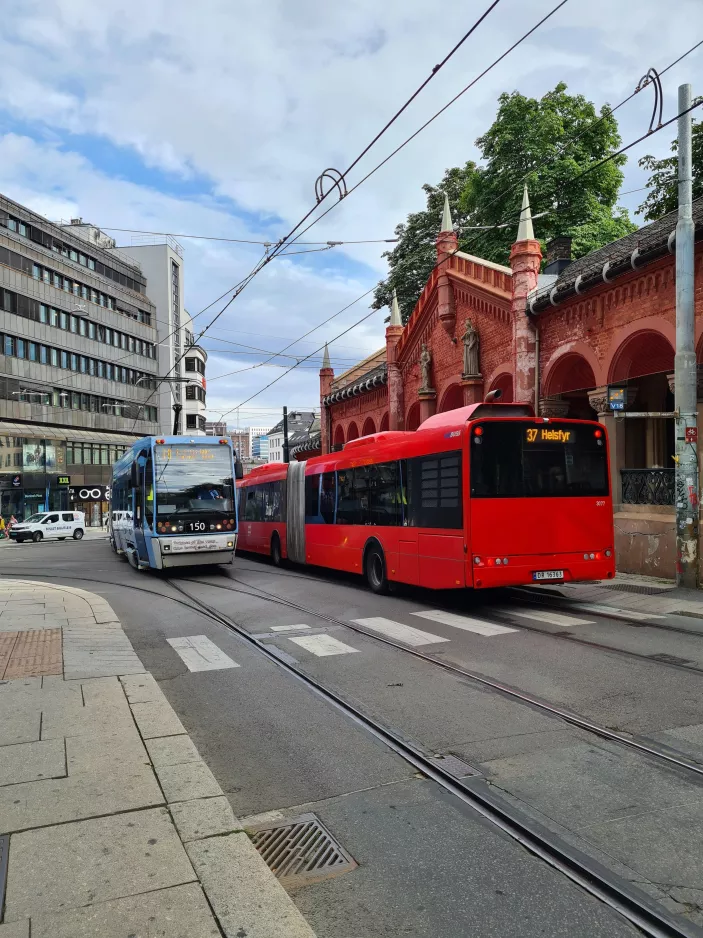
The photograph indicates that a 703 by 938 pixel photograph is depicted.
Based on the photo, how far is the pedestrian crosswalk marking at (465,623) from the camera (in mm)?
10016

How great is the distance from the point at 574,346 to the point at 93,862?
16.7 m

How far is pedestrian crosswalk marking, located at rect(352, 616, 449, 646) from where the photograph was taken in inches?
369

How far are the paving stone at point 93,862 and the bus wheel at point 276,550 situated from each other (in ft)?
57.1

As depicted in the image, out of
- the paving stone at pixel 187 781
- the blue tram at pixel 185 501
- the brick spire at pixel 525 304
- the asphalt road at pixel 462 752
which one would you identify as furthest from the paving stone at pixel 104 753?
the brick spire at pixel 525 304

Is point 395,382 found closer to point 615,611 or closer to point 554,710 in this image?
point 615,611

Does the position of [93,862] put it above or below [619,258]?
below

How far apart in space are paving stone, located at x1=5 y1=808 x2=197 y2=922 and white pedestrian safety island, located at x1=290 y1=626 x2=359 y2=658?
473cm

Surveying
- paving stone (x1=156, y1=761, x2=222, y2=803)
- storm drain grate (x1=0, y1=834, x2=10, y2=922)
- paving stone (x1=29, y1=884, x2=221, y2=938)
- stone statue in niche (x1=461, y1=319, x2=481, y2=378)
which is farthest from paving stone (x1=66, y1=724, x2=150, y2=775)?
stone statue in niche (x1=461, y1=319, x2=481, y2=378)

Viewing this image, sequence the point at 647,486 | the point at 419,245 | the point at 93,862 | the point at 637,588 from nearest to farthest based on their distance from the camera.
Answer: the point at 93,862, the point at 637,588, the point at 647,486, the point at 419,245

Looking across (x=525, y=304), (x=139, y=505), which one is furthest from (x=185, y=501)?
(x=525, y=304)

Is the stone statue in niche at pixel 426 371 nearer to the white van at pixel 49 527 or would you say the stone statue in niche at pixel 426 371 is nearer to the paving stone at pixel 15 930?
the paving stone at pixel 15 930

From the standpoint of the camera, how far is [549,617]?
11.1 meters

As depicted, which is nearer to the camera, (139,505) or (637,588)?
(637,588)

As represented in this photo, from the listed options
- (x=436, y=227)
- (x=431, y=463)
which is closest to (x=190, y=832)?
(x=431, y=463)
